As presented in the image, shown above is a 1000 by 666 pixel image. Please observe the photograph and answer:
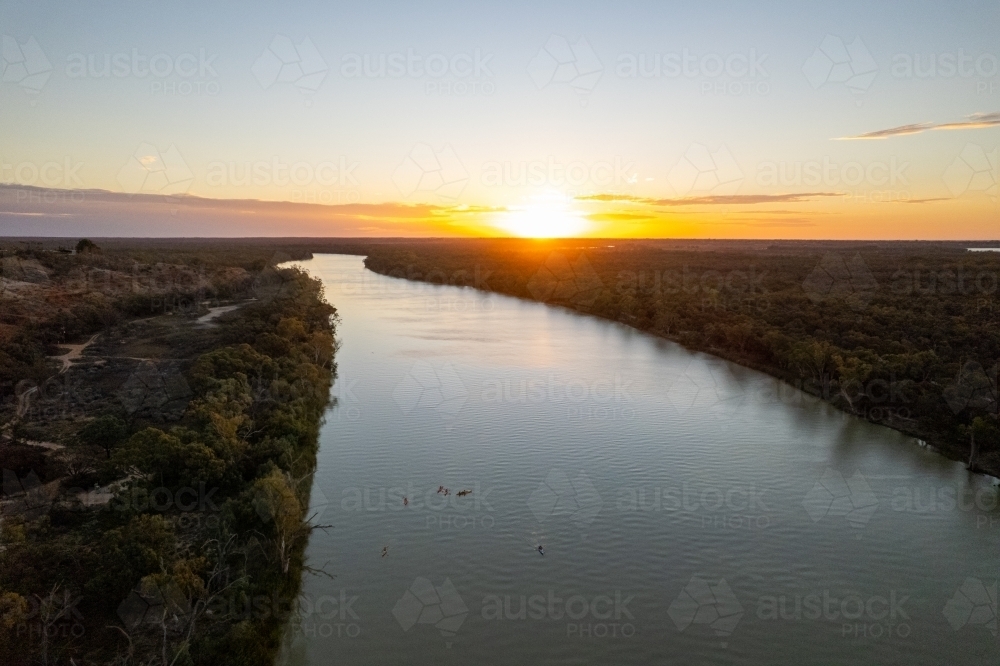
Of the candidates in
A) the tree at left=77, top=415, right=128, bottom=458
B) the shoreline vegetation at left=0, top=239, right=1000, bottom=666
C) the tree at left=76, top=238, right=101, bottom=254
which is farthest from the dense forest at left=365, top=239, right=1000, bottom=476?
the tree at left=76, top=238, right=101, bottom=254

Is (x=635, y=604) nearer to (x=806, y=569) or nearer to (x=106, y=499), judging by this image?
(x=806, y=569)

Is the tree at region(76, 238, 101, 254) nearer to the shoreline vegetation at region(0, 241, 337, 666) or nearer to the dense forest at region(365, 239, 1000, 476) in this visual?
the shoreline vegetation at region(0, 241, 337, 666)

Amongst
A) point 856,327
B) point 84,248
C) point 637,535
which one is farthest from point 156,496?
point 84,248

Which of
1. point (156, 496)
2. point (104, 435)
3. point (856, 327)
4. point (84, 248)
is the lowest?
point (156, 496)

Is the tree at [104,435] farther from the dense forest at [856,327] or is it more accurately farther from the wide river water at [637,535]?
the dense forest at [856,327]

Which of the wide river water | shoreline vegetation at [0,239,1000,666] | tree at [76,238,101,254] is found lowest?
the wide river water

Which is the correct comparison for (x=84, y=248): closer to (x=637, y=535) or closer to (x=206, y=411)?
(x=206, y=411)

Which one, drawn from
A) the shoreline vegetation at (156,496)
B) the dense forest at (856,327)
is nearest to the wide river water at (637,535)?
the shoreline vegetation at (156,496)

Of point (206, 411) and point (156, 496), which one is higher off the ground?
point (206, 411)
